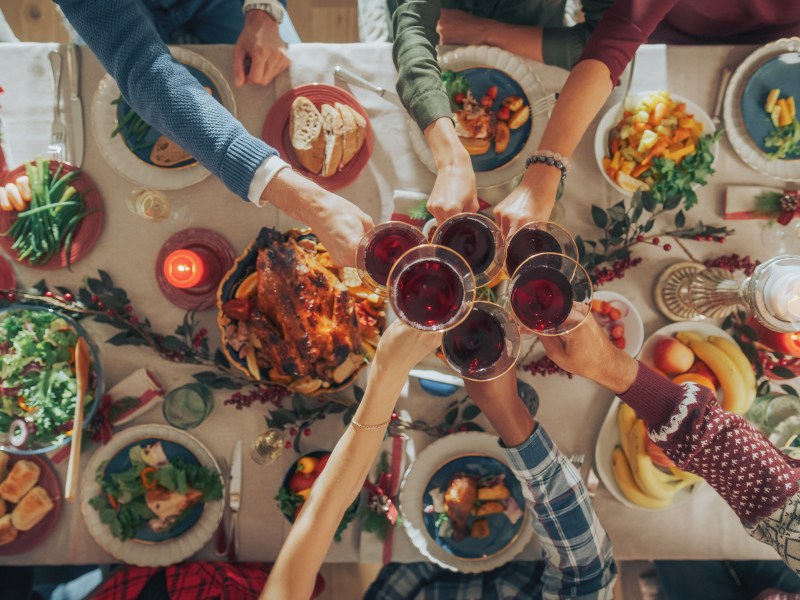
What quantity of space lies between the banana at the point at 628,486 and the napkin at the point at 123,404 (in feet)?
4.25

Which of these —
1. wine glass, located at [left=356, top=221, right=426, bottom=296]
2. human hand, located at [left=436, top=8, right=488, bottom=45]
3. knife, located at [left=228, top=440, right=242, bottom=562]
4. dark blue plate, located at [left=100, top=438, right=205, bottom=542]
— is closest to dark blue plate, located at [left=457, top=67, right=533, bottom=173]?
human hand, located at [left=436, top=8, right=488, bottom=45]

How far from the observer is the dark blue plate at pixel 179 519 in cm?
152

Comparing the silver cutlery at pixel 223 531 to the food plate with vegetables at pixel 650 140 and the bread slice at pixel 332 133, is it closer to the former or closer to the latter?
the bread slice at pixel 332 133

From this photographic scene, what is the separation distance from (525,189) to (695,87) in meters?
0.65

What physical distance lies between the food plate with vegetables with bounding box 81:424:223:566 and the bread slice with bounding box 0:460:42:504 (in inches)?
6.2

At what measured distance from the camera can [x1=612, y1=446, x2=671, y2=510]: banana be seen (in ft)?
4.94

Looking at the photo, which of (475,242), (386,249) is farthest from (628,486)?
(386,249)

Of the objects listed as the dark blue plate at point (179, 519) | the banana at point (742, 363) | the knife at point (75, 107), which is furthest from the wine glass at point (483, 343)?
the knife at point (75, 107)

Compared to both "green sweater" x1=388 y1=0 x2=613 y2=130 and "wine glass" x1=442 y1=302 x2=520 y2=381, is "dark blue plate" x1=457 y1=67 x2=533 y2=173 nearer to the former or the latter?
"green sweater" x1=388 y1=0 x2=613 y2=130

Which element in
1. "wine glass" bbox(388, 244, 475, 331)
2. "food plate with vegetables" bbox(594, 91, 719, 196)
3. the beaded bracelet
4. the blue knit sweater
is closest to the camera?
"wine glass" bbox(388, 244, 475, 331)

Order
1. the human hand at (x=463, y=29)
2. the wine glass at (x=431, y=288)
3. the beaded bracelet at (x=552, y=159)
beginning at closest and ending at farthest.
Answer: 1. the wine glass at (x=431, y=288)
2. the beaded bracelet at (x=552, y=159)
3. the human hand at (x=463, y=29)

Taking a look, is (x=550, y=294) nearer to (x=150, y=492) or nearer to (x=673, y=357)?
Result: (x=673, y=357)

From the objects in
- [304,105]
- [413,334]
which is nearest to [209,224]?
[304,105]

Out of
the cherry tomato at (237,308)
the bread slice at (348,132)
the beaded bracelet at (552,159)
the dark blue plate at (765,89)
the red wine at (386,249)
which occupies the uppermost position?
the dark blue plate at (765,89)
